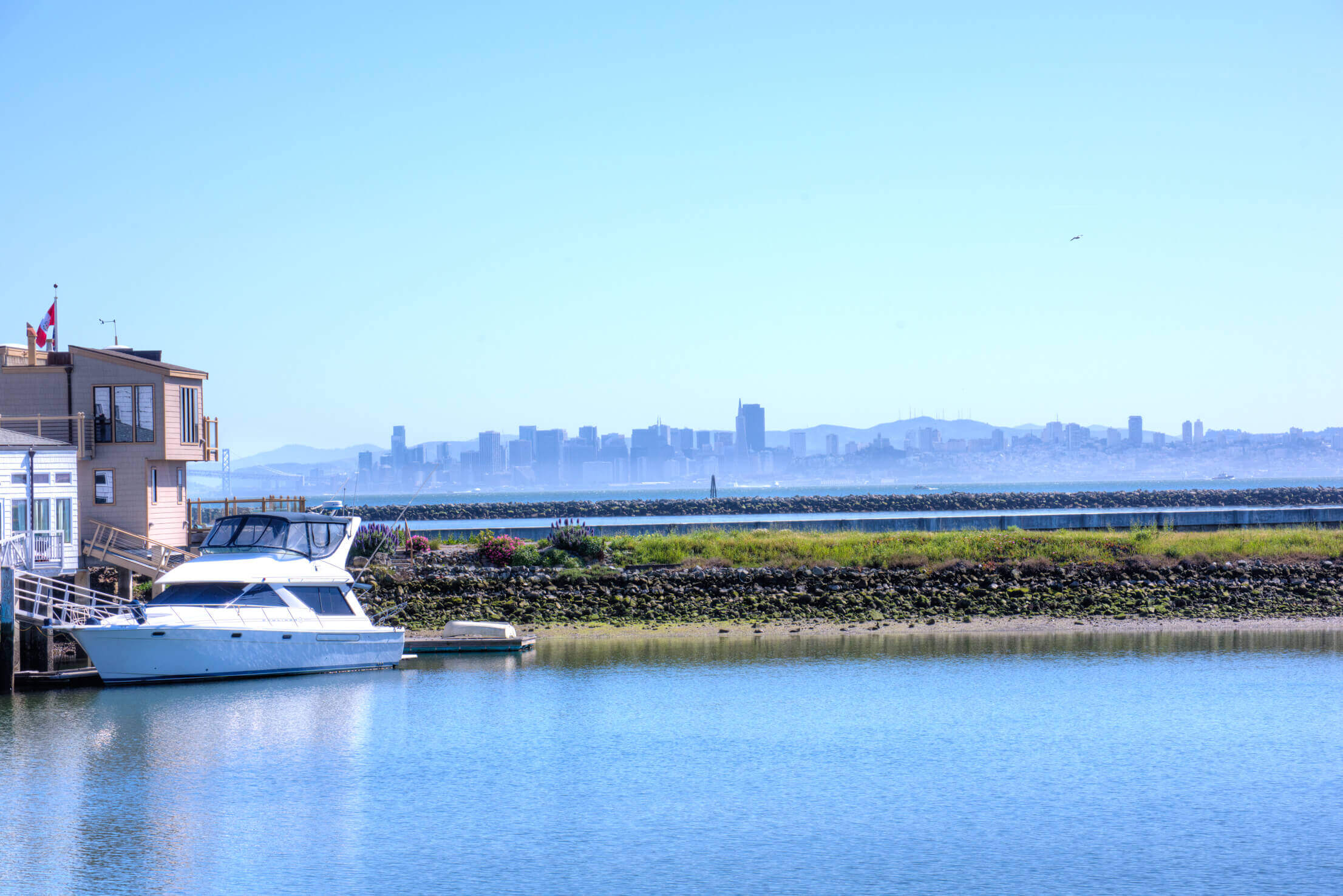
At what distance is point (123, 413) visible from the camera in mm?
34312

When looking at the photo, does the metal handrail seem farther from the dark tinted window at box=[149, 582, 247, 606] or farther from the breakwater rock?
the breakwater rock

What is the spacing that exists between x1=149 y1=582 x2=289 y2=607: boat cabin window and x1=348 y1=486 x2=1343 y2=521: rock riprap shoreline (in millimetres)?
77871

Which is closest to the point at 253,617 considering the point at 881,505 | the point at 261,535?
the point at 261,535

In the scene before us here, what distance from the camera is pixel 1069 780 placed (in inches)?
799

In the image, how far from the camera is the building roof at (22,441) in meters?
29.5

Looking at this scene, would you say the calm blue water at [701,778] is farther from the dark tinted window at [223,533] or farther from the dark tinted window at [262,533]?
the dark tinted window at [223,533]

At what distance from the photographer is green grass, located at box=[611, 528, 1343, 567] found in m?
44.2

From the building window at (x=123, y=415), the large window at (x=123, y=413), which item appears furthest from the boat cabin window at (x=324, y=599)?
the building window at (x=123, y=415)

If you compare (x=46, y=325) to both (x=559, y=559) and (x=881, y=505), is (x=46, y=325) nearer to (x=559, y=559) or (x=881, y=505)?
(x=559, y=559)

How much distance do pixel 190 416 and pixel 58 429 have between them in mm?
3253

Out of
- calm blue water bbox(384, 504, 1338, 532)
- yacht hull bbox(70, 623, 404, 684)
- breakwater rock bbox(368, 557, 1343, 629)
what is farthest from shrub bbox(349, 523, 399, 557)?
calm blue water bbox(384, 504, 1338, 532)

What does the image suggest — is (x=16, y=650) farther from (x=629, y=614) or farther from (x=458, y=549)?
(x=458, y=549)

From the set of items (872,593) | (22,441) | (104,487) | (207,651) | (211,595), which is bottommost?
(872,593)

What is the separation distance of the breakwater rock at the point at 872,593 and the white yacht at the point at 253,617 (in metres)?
6.56
